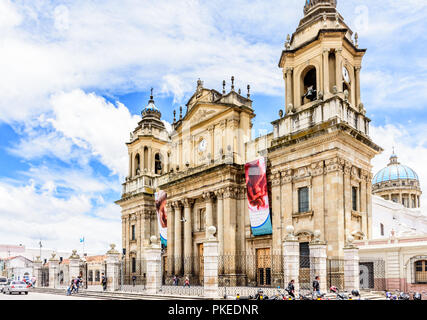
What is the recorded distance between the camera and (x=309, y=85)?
31.8 meters

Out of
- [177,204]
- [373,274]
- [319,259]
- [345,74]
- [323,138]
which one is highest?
[345,74]

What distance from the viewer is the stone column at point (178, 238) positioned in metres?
37.0

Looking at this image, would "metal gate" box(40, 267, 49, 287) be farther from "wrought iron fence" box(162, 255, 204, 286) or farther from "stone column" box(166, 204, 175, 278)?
"stone column" box(166, 204, 175, 278)

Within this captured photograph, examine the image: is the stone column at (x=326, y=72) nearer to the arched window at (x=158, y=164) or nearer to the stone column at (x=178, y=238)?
the stone column at (x=178, y=238)

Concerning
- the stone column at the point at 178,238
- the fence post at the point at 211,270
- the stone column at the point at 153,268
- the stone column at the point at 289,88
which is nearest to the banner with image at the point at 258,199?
the stone column at the point at 289,88

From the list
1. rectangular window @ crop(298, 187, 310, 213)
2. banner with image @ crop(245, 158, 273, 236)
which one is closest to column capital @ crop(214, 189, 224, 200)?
banner with image @ crop(245, 158, 273, 236)

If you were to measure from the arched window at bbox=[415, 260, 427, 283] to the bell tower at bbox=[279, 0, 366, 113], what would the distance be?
33.1 feet

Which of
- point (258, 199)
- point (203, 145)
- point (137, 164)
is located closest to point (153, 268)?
point (258, 199)

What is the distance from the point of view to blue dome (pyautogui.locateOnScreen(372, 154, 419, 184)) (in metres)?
63.4

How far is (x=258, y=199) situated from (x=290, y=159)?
378 cm

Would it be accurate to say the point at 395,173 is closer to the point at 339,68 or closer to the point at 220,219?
the point at 220,219
